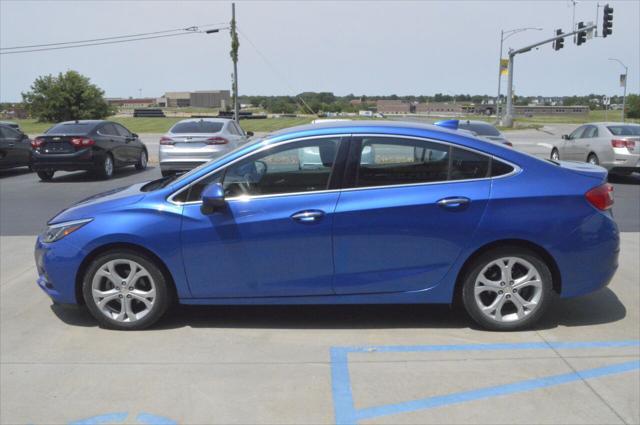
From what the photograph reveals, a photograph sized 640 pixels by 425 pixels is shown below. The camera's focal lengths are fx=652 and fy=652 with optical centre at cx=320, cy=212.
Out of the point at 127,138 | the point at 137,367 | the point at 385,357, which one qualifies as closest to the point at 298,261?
the point at 385,357

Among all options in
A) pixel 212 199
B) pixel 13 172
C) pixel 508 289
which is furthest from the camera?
pixel 13 172

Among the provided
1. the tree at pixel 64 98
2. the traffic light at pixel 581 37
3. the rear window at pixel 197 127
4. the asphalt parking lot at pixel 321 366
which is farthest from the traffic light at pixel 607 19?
the tree at pixel 64 98

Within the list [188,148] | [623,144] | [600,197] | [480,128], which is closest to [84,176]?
[188,148]

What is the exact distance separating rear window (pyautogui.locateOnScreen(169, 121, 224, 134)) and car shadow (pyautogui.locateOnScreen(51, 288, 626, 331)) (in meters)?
9.95

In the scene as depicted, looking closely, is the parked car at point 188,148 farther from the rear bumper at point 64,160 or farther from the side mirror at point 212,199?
the side mirror at point 212,199

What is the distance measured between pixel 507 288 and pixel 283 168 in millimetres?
1999

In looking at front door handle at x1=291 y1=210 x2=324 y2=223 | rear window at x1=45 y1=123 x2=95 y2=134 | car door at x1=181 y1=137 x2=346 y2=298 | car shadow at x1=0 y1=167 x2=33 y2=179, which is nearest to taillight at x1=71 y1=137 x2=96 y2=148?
rear window at x1=45 y1=123 x2=95 y2=134

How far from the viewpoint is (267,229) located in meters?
5.00

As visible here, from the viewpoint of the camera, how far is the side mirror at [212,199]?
4.93m

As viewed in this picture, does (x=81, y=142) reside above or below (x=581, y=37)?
below

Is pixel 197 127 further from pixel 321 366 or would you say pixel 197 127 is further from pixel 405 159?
pixel 321 366

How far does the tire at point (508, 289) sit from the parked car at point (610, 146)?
1146 centimetres

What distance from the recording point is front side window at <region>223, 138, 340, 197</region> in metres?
5.13

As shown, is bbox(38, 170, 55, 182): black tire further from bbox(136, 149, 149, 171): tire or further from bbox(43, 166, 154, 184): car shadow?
bbox(136, 149, 149, 171): tire
